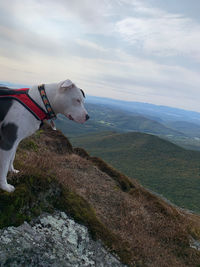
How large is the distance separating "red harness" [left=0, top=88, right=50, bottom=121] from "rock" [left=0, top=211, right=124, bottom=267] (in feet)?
7.69

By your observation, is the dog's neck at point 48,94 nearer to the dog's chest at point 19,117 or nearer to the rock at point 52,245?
the dog's chest at point 19,117

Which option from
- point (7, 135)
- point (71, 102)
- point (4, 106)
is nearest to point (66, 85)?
point (71, 102)

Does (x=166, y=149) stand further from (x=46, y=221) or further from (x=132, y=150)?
(x=46, y=221)

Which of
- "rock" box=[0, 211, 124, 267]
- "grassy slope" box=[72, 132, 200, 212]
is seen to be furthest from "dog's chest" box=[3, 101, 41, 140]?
"grassy slope" box=[72, 132, 200, 212]

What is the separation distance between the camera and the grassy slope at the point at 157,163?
8450 cm

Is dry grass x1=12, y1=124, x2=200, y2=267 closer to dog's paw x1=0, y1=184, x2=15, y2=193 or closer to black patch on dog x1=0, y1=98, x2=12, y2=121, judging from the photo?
dog's paw x1=0, y1=184, x2=15, y2=193

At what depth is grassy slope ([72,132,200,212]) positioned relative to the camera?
277 ft

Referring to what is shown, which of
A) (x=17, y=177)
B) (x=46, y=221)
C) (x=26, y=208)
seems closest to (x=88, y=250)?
(x=46, y=221)

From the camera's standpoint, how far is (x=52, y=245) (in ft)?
14.3

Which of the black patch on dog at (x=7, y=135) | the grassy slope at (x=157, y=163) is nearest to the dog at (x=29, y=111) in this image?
the black patch on dog at (x=7, y=135)

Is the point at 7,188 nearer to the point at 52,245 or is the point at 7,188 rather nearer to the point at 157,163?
the point at 52,245

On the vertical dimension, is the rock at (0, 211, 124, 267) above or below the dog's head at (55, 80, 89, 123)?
below

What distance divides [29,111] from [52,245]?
285 centimetres

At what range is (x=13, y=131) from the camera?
13.5 feet
